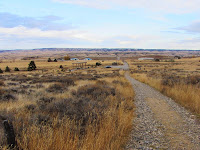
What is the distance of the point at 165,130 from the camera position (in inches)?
218

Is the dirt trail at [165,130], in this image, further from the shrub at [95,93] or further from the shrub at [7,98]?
the shrub at [7,98]

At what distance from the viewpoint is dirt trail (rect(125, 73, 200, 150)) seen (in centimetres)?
457

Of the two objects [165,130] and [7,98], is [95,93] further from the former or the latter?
[7,98]

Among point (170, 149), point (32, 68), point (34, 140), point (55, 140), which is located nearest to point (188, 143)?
point (170, 149)

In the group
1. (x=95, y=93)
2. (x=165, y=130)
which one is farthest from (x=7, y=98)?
(x=165, y=130)

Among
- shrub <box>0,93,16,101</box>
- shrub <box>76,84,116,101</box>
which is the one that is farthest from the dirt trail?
shrub <box>0,93,16,101</box>

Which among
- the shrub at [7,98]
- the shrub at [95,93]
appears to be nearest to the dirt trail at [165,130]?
the shrub at [95,93]

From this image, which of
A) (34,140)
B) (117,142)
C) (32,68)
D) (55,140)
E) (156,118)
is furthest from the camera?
(32,68)

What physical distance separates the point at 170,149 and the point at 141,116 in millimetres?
2837

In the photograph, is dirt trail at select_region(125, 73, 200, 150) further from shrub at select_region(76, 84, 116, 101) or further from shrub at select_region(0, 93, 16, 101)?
shrub at select_region(0, 93, 16, 101)

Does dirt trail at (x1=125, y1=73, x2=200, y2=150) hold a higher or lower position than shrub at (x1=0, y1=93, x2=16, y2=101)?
lower

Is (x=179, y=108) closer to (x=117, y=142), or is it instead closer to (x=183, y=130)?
(x=183, y=130)

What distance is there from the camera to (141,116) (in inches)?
281

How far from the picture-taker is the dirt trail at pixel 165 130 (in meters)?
4.57
